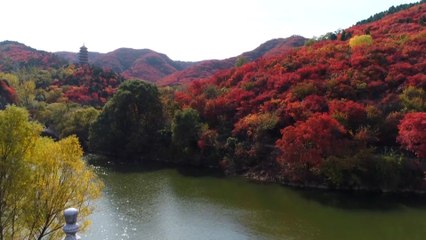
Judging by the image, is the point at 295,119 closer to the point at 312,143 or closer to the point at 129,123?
the point at 312,143

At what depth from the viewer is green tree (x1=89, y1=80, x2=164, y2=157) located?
47.3 metres

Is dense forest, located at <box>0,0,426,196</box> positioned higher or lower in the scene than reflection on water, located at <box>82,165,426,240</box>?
higher

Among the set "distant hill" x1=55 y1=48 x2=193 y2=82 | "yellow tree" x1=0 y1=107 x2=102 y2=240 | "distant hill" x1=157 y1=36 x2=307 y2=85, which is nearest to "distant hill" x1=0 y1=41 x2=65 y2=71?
"distant hill" x1=157 y1=36 x2=307 y2=85

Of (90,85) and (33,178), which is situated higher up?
(33,178)

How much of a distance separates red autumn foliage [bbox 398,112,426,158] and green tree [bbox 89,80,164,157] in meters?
25.3

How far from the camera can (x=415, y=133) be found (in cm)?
3144

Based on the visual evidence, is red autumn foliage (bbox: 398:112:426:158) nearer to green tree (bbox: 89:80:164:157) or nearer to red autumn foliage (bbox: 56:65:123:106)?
green tree (bbox: 89:80:164:157)

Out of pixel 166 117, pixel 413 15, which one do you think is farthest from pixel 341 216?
pixel 413 15

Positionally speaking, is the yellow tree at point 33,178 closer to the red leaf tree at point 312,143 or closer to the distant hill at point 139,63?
the red leaf tree at point 312,143

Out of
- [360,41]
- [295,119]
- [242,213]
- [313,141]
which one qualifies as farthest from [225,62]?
[242,213]

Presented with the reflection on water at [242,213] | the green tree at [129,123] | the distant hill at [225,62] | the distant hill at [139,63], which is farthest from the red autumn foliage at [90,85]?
the distant hill at [139,63]

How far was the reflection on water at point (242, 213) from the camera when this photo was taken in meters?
25.5

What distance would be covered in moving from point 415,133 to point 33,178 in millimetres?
27227

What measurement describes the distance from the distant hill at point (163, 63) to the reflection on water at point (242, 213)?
61.2 m
